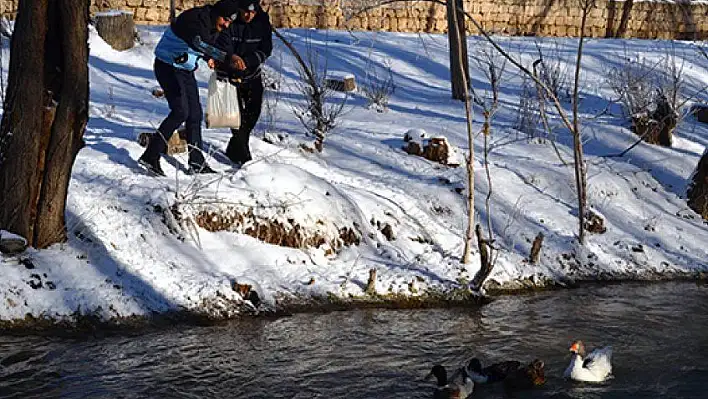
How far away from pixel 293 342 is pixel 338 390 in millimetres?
1359

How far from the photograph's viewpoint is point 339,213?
1123cm

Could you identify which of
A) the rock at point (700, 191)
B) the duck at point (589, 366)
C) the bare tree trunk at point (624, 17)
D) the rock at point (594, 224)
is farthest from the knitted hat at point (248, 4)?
the bare tree trunk at point (624, 17)

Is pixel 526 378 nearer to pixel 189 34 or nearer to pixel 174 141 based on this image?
pixel 189 34

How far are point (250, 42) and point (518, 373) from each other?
17.1ft

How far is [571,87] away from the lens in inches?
781

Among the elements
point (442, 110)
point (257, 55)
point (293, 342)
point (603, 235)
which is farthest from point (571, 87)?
point (293, 342)

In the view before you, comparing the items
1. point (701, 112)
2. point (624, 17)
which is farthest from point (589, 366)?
point (624, 17)

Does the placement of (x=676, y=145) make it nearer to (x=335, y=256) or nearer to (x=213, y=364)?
(x=335, y=256)

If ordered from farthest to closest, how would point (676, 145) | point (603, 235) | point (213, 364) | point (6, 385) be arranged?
point (676, 145)
point (603, 235)
point (213, 364)
point (6, 385)

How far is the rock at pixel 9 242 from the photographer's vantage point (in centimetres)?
945

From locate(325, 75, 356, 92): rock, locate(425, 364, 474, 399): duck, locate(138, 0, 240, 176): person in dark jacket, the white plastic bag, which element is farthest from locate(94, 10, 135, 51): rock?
locate(425, 364, 474, 399): duck

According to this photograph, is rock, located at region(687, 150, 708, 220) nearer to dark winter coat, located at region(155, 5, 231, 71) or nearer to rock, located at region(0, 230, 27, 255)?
dark winter coat, located at region(155, 5, 231, 71)

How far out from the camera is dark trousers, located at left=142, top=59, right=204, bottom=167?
11.0m

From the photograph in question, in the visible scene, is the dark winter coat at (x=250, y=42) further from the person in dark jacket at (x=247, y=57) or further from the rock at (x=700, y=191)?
the rock at (x=700, y=191)
